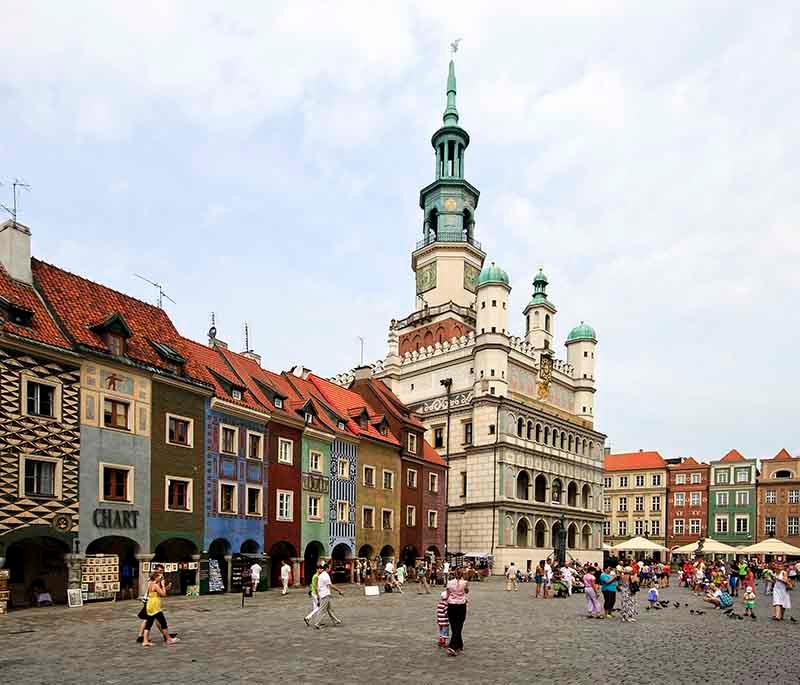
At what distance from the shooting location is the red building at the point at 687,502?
3765 inches

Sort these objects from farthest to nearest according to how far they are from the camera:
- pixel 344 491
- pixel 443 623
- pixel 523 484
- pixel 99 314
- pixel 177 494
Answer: pixel 523 484 → pixel 344 491 → pixel 177 494 → pixel 99 314 → pixel 443 623

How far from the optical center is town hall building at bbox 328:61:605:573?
217 feet

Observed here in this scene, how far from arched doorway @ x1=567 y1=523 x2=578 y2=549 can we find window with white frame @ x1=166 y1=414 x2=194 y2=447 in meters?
49.5

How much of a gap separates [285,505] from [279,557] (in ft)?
11.2

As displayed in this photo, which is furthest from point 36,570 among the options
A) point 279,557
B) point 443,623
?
point 443,623

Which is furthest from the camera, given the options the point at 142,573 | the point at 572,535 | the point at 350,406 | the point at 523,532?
the point at 572,535

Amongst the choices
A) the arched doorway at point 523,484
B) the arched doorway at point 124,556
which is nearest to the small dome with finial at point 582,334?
the arched doorway at point 523,484

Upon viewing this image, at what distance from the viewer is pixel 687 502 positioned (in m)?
97.1

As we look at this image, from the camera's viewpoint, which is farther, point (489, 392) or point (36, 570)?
point (489, 392)

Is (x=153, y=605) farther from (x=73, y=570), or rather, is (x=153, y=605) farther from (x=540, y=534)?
(x=540, y=534)

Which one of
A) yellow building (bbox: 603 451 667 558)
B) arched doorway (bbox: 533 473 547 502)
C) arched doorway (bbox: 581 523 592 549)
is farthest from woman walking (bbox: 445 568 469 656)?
yellow building (bbox: 603 451 667 558)

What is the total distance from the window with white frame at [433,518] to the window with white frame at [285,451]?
16.5 m

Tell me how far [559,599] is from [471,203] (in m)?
54.0

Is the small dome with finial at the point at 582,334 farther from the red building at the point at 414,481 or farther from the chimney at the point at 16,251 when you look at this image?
the chimney at the point at 16,251
